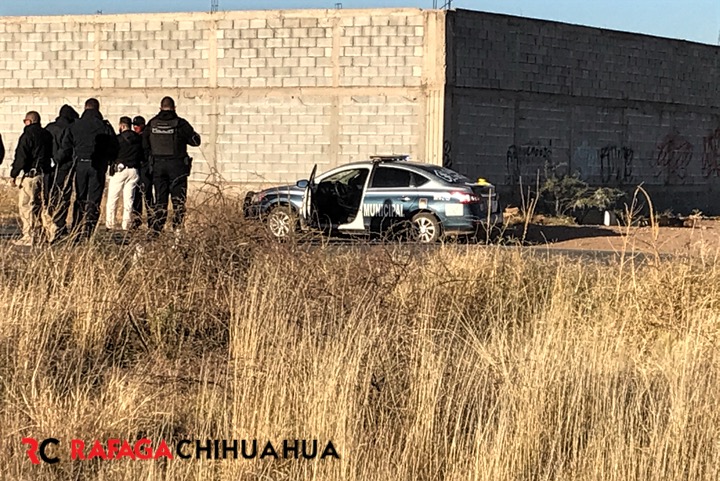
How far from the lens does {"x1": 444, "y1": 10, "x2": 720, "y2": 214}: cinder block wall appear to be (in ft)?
76.5

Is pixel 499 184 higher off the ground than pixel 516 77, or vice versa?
pixel 516 77

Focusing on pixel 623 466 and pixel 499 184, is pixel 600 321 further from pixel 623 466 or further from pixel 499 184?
pixel 499 184

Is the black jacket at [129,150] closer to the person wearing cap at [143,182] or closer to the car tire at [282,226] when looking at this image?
the person wearing cap at [143,182]

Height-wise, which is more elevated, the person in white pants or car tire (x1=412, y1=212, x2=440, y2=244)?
the person in white pants

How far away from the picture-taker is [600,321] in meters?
8.55

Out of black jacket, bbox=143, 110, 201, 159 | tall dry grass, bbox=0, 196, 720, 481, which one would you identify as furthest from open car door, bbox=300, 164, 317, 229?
tall dry grass, bbox=0, 196, 720, 481

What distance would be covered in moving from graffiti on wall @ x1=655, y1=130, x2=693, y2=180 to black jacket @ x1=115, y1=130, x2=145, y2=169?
57.4 feet

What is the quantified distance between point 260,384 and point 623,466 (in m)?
2.03

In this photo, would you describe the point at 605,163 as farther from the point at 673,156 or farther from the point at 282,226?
the point at 282,226

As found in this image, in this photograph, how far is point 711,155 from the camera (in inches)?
1194

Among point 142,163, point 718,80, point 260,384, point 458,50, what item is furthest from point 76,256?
point 718,80

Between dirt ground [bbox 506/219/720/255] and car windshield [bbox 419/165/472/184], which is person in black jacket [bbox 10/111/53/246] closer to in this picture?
car windshield [bbox 419/165/472/184]

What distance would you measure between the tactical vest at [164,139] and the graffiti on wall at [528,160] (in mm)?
12625

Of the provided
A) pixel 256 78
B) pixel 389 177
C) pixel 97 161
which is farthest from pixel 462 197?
pixel 256 78
